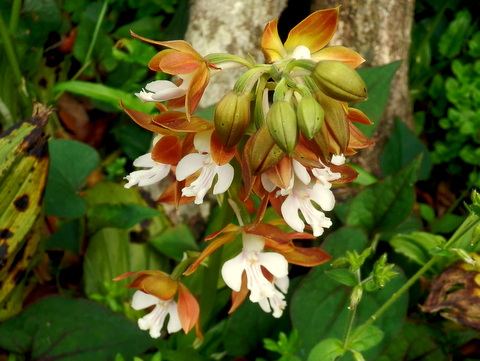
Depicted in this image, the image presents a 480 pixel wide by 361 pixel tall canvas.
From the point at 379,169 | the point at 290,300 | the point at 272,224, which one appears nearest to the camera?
the point at 272,224

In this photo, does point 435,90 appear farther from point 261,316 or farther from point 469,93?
point 261,316

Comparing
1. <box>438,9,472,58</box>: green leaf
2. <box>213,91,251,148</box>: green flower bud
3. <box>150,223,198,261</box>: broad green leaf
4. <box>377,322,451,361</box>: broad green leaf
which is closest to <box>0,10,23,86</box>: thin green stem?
<box>150,223,198,261</box>: broad green leaf

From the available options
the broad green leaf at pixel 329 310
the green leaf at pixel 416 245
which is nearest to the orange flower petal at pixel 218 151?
the broad green leaf at pixel 329 310

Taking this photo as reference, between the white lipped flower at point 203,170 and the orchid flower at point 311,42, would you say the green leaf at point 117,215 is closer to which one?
the white lipped flower at point 203,170

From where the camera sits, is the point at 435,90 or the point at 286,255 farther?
the point at 435,90

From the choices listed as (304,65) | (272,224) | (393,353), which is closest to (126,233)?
(272,224)

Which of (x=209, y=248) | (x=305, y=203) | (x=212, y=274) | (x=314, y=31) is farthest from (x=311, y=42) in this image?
(x=212, y=274)

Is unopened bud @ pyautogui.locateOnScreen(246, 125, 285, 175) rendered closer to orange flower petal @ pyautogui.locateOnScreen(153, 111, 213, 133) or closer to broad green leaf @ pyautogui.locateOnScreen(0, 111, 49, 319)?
orange flower petal @ pyautogui.locateOnScreen(153, 111, 213, 133)
